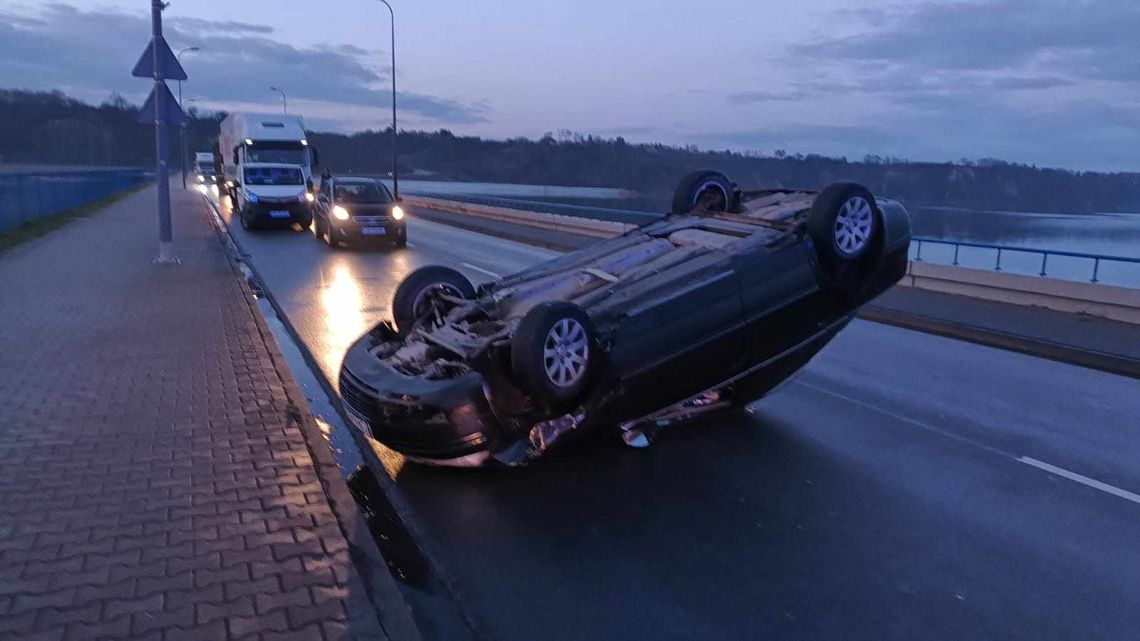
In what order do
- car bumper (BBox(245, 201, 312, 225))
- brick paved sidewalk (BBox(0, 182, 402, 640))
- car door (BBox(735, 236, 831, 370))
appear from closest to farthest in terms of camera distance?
brick paved sidewalk (BBox(0, 182, 402, 640)) → car door (BBox(735, 236, 831, 370)) → car bumper (BBox(245, 201, 312, 225))

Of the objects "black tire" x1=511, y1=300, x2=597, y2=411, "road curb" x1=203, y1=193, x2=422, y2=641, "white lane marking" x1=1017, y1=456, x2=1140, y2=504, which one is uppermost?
"black tire" x1=511, y1=300, x2=597, y2=411

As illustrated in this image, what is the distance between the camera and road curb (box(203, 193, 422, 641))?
3.79 m

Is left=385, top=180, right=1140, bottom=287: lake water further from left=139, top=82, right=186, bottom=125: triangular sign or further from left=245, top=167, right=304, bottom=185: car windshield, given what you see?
left=245, top=167, right=304, bottom=185: car windshield

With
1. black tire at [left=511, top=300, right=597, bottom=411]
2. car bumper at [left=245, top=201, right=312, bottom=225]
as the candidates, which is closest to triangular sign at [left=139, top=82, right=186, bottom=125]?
car bumper at [left=245, top=201, right=312, bottom=225]

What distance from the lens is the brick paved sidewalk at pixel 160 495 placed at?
3.70 meters

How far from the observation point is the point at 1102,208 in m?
17.4

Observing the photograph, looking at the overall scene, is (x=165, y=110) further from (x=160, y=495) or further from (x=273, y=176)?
(x=160, y=495)

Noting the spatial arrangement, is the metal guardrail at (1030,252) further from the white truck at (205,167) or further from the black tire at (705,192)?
the white truck at (205,167)

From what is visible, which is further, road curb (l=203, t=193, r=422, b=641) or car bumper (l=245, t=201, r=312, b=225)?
car bumper (l=245, t=201, r=312, b=225)

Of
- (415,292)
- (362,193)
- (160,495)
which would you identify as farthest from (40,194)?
(160,495)

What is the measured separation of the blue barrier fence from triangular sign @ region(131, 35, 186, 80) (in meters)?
6.67

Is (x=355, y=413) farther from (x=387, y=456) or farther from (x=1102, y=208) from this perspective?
(x=1102, y=208)

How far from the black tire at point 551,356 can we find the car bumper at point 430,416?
309 mm

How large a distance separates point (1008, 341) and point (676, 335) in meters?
7.39
